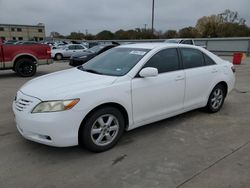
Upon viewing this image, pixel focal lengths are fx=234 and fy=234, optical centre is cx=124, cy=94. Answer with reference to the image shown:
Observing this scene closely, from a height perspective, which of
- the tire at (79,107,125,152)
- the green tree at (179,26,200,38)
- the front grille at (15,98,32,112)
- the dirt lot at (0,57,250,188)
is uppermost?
the green tree at (179,26,200,38)

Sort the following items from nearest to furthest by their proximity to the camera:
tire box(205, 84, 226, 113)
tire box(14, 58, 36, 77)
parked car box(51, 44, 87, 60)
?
tire box(205, 84, 226, 113) < tire box(14, 58, 36, 77) < parked car box(51, 44, 87, 60)

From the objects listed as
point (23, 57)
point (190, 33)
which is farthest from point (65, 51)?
point (190, 33)

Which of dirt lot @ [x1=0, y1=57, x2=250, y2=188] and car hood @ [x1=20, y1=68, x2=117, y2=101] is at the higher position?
car hood @ [x1=20, y1=68, x2=117, y2=101]

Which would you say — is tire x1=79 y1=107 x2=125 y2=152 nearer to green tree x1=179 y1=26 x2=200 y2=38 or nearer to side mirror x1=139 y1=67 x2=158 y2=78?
side mirror x1=139 y1=67 x2=158 y2=78

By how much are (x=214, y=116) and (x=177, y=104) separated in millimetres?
1209

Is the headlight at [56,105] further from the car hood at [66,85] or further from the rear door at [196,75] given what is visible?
the rear door at [196,75]

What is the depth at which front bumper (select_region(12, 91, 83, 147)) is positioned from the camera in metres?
2.90

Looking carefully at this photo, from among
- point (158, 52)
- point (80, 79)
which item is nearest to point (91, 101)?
point (80, 79)

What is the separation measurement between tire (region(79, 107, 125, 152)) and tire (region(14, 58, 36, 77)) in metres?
8.23

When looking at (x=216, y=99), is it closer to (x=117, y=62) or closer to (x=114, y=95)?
(x=117, y=62)

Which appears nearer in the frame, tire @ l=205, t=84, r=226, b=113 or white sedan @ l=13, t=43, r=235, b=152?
white sedan @ l=13, t=43, r=235, b=152

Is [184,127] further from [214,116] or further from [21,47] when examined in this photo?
[21,47]

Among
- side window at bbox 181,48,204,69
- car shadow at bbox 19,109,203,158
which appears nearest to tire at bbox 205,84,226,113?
car shadow at bbox 19,109,203,158

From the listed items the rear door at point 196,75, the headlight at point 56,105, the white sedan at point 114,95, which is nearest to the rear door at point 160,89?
the white sedan at point 114,95
